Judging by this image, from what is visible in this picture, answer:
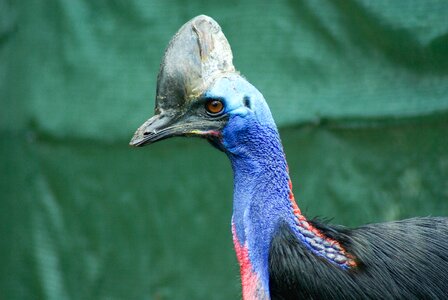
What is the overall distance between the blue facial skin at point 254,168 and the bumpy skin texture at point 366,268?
5 cm

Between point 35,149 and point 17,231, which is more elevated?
point 35,149

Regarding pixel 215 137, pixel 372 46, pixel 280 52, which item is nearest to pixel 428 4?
pixel 372 46

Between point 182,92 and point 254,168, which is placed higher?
point 182,92

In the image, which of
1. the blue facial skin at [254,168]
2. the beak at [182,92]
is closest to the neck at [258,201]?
the blue facial skin at [254,168]

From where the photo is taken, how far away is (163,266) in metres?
4.91

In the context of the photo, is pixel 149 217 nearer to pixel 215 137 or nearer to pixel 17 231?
pixel 17 231

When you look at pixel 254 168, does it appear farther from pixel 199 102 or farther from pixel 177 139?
pixel 177 139

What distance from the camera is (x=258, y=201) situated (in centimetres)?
281

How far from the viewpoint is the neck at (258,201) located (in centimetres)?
278

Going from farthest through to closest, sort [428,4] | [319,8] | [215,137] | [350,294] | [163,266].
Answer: [163,266] → [319,8] → [428,4] → [215,137] → [350,294]

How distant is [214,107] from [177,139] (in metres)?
2.11

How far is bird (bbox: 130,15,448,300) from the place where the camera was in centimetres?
268

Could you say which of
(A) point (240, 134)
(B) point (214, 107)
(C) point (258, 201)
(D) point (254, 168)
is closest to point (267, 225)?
(C) point (258, 201)

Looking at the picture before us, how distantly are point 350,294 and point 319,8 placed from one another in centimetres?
223
